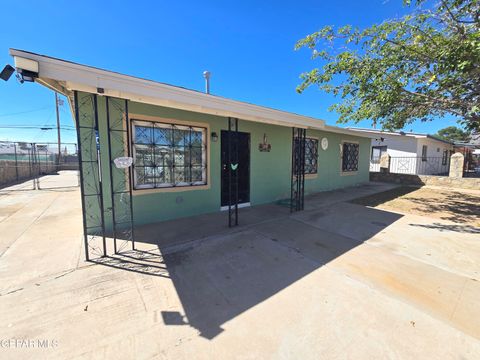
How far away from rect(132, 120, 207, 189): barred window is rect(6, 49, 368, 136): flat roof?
1.19 m

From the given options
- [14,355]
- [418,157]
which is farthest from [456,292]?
[418,157]

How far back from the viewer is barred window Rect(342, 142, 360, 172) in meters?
9.60

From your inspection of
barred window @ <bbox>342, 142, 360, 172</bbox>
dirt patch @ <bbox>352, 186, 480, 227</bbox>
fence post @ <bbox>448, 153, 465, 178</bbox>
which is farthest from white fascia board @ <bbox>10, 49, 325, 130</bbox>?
fence post @ <bbox>448, 153, 465, 178</bbox>

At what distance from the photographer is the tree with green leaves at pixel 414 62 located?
13.6ft

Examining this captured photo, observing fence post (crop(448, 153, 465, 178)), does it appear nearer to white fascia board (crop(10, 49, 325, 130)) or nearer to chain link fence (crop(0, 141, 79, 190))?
white fascia board (crop(10, 49, 325, 130))

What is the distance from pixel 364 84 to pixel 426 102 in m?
1.71

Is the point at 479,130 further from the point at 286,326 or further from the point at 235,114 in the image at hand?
the point at 286,326

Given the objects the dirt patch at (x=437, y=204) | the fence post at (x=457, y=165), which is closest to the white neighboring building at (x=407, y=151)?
the fence post at (x=457, y=165)

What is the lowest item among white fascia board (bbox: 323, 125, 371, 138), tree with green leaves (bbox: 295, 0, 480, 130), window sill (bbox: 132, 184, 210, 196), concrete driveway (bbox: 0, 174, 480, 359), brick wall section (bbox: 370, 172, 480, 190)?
concrete driveway (bbox: 0, 174, 480, 359)

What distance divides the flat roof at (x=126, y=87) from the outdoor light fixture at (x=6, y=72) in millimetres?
226

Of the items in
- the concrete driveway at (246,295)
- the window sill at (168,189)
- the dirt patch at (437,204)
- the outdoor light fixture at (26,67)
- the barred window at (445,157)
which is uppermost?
the outdoor light fixture at (26,67)

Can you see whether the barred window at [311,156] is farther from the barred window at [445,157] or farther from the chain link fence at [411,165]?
the barred window at [445,157]

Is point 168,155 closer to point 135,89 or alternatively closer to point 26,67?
point 135,89

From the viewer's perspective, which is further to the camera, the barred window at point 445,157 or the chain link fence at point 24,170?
the barred window at point 445,157
